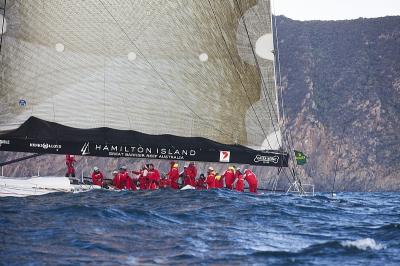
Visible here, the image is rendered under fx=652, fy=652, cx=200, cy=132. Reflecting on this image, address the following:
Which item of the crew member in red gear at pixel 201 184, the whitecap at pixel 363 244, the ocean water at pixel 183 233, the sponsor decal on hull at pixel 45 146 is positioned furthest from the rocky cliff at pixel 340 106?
the whitecap at pixel 363 244

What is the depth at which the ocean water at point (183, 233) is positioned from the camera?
29.6 feet

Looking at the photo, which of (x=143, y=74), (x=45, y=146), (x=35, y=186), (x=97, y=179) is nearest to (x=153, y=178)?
(x=97, y=179)

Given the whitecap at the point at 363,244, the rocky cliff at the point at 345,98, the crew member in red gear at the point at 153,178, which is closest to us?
the whitecap at the point at 363,244

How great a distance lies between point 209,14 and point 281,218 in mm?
6658

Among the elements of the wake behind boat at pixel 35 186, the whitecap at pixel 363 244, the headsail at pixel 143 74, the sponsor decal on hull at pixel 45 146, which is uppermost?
the headsail at pixel 143 74

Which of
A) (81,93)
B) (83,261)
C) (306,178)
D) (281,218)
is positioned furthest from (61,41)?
(306,178)

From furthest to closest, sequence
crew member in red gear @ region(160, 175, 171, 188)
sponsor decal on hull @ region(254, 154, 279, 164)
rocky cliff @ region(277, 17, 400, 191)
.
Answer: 1. rocky cliff @ region(277, 17, 400, 191)
2. crew member in red gear @ region(160, 175, 171, 188)
3. sponsor decal on hull @ region(254, 154, 279, 164)

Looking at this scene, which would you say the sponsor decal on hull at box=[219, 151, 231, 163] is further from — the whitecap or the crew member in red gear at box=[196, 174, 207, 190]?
the whitecap

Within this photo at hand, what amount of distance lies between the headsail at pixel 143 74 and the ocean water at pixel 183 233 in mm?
2078

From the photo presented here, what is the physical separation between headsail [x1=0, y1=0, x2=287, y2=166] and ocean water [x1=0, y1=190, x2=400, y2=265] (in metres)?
2.08

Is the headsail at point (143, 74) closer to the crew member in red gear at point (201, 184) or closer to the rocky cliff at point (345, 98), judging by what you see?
the crew member in red gear at point (201, 184)

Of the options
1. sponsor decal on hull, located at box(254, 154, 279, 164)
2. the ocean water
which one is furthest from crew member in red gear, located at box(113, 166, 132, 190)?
sponsor decal on hull, located at box(254, 154, 279, 164)

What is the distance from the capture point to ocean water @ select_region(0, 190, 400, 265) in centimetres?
903

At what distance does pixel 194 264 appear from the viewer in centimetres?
866
